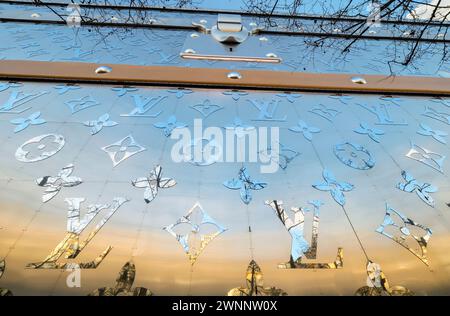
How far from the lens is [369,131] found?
2973mm

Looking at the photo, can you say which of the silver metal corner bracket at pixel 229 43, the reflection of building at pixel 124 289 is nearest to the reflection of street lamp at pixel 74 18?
the silver metal corner bracket at pixel 229 43

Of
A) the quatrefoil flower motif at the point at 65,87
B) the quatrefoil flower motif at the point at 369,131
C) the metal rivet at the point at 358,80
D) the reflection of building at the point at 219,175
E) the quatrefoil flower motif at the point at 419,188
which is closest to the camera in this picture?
the reflection of building at the point at 219,175

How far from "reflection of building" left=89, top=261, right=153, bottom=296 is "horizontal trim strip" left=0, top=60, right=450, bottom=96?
166 cm

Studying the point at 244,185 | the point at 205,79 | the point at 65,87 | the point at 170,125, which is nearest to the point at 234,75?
the point at 205,79

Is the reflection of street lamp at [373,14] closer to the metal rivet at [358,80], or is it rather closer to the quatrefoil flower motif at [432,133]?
the metal rivet at [358,80]

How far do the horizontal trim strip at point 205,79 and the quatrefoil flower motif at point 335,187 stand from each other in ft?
2.98

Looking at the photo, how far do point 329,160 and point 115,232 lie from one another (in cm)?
178

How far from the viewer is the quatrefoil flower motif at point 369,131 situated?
2.92m

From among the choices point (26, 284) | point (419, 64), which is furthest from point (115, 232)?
point (419, 64)

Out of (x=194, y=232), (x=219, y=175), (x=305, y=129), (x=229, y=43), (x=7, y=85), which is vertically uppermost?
Answer: (x=229, y=43)

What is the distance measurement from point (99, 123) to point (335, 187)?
213cm

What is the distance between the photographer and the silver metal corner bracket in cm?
404

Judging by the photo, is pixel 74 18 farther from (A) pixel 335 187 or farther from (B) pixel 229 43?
(A) pixel 335 187
